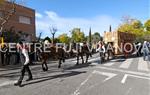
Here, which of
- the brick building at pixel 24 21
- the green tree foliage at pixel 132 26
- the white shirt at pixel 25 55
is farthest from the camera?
the green tree foliage at pixel 132 26

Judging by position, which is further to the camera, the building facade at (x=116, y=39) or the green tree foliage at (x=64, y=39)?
the green tree foliage at (x=64, y=39)

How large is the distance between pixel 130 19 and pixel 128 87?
222 feet

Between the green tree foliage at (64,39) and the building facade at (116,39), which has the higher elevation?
the green tree foliage at (64,39)

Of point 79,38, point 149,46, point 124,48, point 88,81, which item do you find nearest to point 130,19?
point 79,38

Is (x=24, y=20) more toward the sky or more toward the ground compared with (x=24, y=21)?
more toward the sky

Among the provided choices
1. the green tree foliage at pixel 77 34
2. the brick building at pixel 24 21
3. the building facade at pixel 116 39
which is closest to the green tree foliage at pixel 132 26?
the green tree foliage at pixel 77 34

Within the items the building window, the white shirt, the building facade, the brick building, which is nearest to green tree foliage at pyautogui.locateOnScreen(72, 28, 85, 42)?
the brick building

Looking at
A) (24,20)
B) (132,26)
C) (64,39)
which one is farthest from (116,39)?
(132,26)

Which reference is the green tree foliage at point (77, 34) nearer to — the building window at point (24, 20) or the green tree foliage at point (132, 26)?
the green tree foliage at point (132, 26)

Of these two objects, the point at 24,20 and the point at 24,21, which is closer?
the point at 24,21

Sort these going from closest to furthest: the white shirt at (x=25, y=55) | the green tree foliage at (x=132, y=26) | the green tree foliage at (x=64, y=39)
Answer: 1. the white shirt at (x=25, y=55)
2. the green tree foliage at (x=64, y=39)
3. the green tree foliage at (x=132, y=26)

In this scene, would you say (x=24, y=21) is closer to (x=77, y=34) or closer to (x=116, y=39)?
(x=116, y=39)

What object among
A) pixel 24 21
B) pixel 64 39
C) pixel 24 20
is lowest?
pixel 64 39

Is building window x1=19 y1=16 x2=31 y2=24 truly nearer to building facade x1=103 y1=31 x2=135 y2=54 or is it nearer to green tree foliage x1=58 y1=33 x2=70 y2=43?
green tree foliage x1=58 y1=33 x2=70 y2=43
